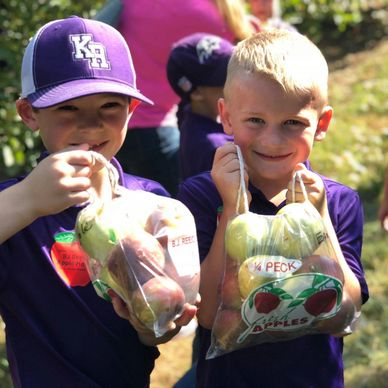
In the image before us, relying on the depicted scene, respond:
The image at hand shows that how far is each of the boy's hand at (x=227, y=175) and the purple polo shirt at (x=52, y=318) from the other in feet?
1.37

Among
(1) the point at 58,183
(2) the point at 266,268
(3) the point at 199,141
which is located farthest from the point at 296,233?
(3) the point at 199,141

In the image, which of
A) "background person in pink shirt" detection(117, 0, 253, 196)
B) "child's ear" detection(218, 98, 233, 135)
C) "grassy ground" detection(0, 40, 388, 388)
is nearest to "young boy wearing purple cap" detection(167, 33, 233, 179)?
"background person in pink shirt" detection(117, 0, 253, 196)

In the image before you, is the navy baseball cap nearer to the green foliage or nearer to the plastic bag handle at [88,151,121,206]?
the plastic bag handle at [88,151,121,206]

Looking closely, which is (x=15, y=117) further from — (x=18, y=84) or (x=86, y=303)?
(x=86, y=303)

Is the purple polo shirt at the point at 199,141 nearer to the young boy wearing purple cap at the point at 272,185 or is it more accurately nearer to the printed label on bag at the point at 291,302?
the young boy wearing purple cap at the point at 272,185

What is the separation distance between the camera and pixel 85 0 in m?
5.72

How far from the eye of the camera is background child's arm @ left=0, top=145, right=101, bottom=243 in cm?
206

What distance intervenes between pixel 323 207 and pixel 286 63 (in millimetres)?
393

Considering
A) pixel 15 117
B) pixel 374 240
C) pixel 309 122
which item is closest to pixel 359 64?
pixel 374 240

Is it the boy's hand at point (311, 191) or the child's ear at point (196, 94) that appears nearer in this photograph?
the boy's hand at point (311, 191)

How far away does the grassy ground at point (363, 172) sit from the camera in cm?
450

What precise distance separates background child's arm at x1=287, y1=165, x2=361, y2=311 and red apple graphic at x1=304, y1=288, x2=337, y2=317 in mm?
123

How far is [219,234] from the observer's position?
2244mm

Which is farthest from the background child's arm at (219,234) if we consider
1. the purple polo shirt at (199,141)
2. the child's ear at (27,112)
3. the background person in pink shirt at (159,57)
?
the background person in pink shirt at (159,57)
